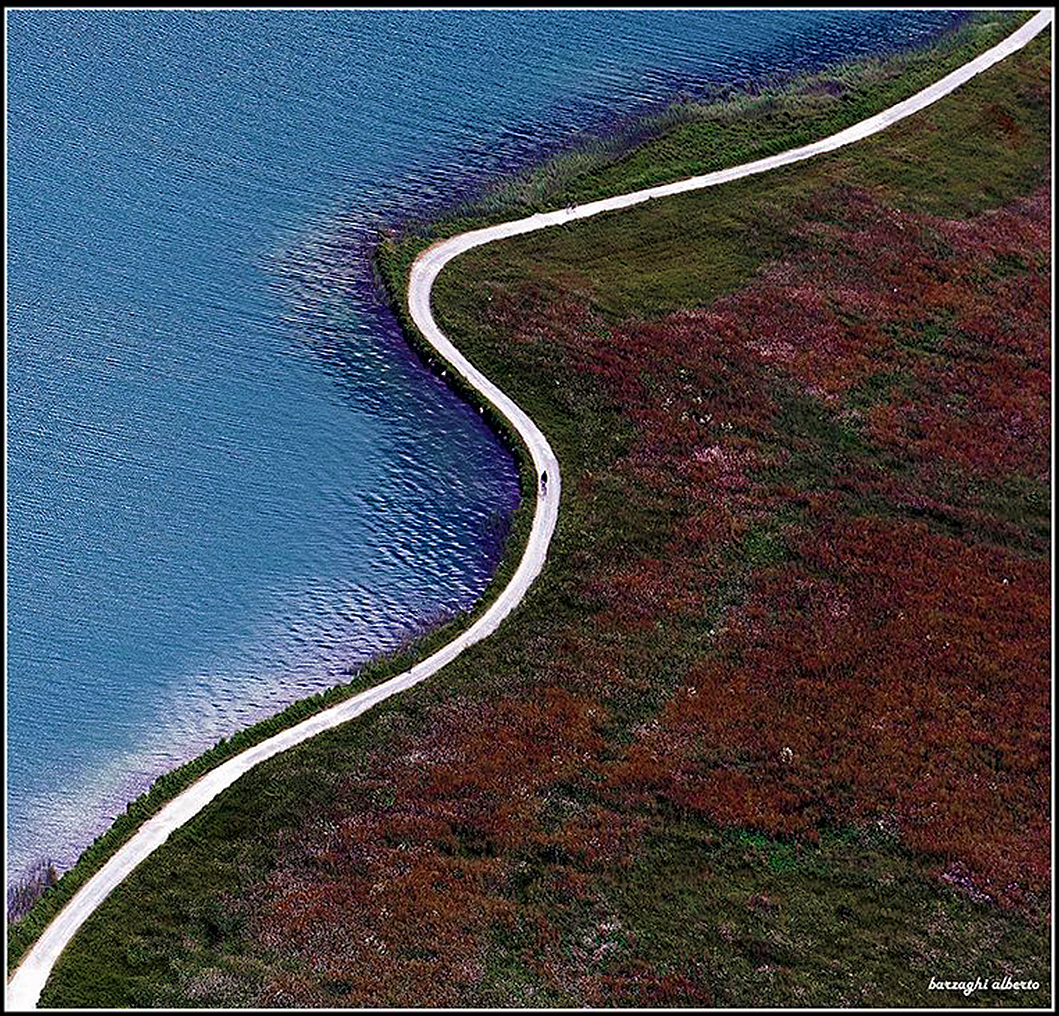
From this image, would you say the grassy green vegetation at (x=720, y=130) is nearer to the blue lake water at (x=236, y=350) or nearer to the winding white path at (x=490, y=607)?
the winding white path at (x=490, y=607)

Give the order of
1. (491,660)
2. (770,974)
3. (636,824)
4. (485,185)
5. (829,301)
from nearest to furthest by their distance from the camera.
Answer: (770,974) → (636,824) → (491,660) → (829,301) → (485,185)

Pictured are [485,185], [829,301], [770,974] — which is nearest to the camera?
[770,974]

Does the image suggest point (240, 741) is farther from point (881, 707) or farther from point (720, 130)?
point (720, 130)

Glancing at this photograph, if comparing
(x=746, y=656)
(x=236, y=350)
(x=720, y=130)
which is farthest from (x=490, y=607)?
(x=720, y=130)

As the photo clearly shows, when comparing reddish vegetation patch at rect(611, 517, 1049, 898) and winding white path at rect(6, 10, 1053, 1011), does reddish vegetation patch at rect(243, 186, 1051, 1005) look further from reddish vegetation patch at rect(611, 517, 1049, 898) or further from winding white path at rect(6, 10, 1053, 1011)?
winding white path at rect(6, 10, 1053, 1011)

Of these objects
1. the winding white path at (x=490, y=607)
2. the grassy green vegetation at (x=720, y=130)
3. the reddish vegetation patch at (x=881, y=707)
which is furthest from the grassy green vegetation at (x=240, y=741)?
the grassy green vegetation at (x=720, y=130)

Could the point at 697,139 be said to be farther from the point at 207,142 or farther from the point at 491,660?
the point at 491,660

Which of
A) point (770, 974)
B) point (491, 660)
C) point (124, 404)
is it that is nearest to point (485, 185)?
point (124, 404)
